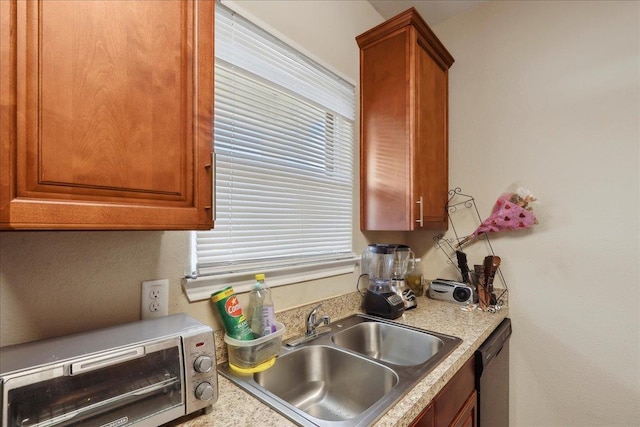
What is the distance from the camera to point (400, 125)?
163 cm

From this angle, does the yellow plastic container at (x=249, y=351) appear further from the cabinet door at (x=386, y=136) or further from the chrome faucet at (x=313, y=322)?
the cabinet door at (x=386, y=136)

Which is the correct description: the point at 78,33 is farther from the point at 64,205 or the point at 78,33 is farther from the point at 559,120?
the point at 559,120

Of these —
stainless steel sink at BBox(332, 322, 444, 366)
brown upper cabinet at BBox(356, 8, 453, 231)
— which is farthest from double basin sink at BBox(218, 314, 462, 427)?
brown upper cabinet at BBox(356, 8, 453, 231)

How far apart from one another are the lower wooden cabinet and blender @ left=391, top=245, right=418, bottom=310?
1.57 ft

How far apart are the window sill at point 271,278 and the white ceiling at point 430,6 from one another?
5.33 feet

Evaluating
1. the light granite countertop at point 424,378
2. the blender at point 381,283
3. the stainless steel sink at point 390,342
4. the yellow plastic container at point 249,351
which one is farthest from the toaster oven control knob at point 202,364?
the blender at point 381,283

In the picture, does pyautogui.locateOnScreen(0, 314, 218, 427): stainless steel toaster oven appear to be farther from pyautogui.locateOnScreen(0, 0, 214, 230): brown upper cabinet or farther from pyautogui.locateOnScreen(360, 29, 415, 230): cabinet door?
pyautogui.locateOnScreen(360, 29, 415, 230): cabinet door

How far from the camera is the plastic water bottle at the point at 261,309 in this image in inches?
42.9

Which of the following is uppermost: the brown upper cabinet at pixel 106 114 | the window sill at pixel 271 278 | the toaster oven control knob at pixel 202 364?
the brown upper cabinet at pixel 106 114

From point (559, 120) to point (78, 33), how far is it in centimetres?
209

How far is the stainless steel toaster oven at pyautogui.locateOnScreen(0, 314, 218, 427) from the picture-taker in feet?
1.82

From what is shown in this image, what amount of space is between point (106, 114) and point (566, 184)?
6.69ft

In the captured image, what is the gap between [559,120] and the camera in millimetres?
1659

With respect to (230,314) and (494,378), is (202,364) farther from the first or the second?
(494,378)
